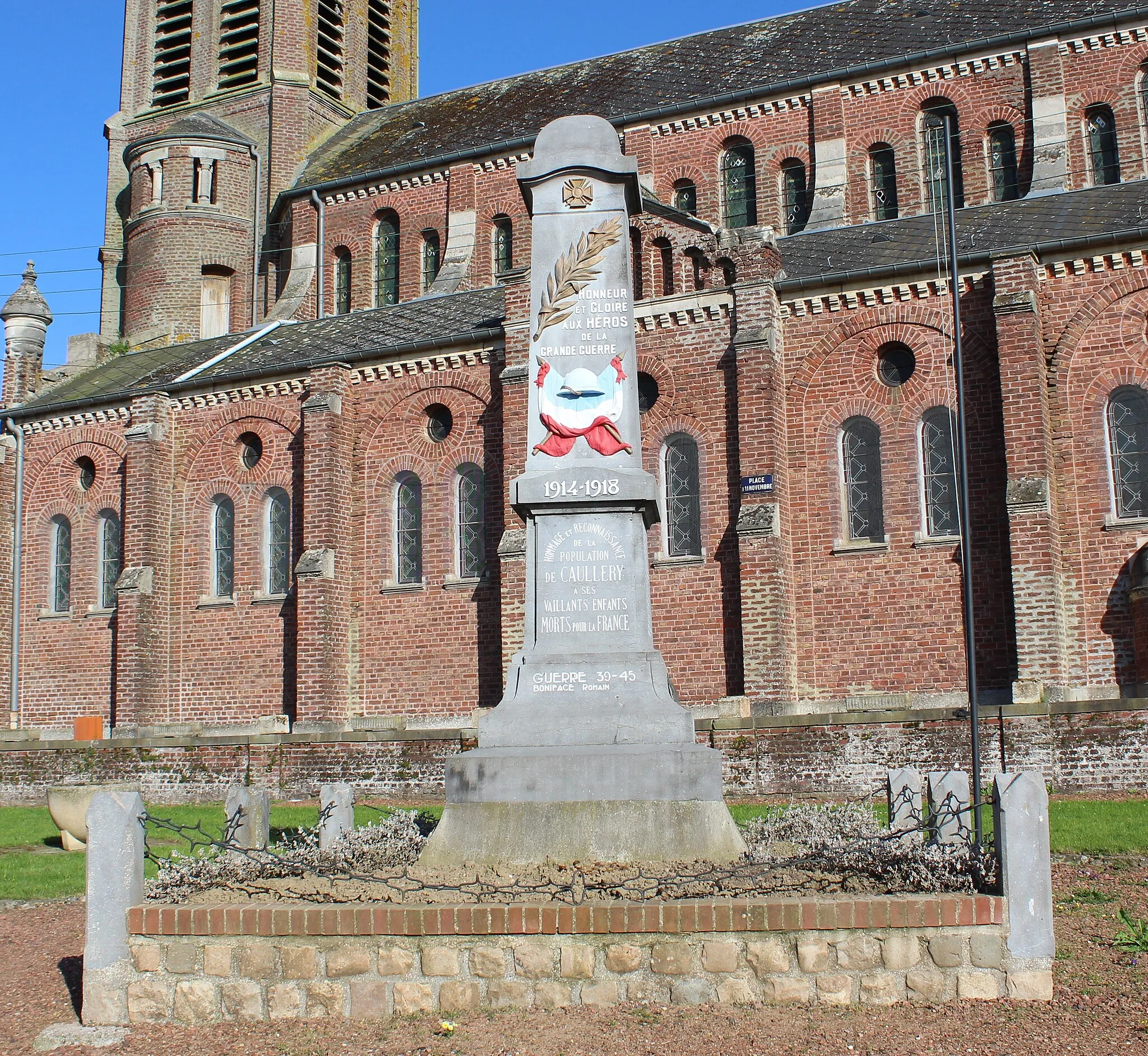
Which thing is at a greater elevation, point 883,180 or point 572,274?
point 883,180

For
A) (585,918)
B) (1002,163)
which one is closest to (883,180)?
(1002,163)

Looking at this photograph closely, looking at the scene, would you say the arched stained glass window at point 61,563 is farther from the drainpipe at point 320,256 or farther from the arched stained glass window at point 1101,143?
the arched stained glass window at point 1101,143

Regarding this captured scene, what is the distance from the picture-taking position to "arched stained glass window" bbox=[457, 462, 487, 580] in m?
25.4

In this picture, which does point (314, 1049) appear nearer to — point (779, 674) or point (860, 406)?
point (779, 674)

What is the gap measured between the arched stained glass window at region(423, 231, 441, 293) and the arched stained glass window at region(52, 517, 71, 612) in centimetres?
1014

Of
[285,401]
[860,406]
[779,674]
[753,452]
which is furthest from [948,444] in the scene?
[285,401]

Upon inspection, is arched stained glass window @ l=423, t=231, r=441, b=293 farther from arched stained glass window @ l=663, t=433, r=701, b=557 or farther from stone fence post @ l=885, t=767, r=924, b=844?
stone fence post @ l=885, t=767, r=924, b=844

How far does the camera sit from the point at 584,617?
31.2 ft

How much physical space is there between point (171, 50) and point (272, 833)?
1229 inches

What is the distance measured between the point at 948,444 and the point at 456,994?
16549mm

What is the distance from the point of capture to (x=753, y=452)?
72.1ft

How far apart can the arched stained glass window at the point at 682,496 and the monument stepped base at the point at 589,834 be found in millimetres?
14413

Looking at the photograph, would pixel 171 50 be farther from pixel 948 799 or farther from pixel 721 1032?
pixel 721 1032

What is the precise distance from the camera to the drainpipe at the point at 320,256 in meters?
32.2
